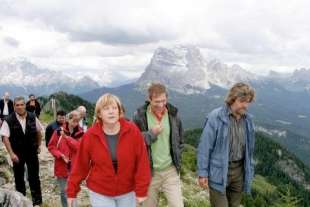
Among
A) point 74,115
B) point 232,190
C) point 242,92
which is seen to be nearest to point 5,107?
point 74,115

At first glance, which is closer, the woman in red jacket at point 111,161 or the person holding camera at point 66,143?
the woman in red jacket at point 111,161

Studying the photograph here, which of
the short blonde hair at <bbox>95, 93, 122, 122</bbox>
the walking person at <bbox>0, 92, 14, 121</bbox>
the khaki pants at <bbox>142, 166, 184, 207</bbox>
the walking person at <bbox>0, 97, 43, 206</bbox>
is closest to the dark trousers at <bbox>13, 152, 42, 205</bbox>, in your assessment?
the walking person at <bbox>0, 97, 43, 206</bbox>

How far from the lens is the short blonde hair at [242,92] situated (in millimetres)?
7711

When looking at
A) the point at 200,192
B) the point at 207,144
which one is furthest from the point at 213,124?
the point at 200,192

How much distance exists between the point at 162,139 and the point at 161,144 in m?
0.09

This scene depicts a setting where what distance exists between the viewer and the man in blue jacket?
7969 millimetres

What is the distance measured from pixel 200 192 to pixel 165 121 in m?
14.3

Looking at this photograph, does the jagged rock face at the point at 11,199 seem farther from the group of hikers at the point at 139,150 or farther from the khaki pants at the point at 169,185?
the khaki pants at the point at 169,185

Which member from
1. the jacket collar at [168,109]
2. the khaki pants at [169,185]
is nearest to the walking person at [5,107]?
the khaki pants at [169,185]

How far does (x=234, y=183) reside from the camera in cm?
837

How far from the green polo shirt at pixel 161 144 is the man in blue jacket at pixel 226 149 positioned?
1.89 feet

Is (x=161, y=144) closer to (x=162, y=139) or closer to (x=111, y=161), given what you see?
(x=162, y=139)

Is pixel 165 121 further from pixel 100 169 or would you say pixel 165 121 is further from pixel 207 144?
pixel 100 169

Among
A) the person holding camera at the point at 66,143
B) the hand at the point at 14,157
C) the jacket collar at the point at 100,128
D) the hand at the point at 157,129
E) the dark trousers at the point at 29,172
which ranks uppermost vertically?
the jacket collar at the point at 100,128
